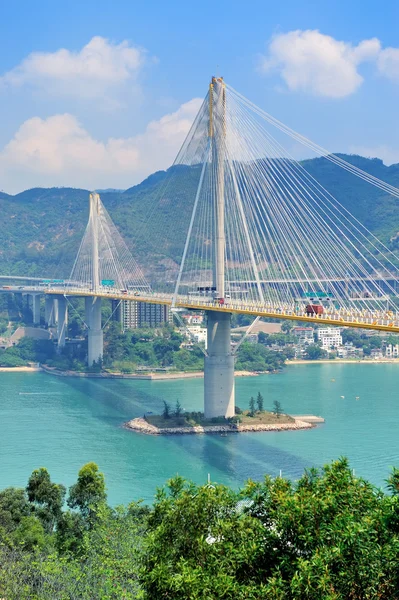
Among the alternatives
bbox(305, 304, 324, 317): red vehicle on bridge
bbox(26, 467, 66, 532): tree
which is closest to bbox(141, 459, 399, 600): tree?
bbox(26, 467, 66, 532): tree

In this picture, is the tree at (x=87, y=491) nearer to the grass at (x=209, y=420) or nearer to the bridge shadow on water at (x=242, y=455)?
the bridge shadow on water at (x=242, y=455)

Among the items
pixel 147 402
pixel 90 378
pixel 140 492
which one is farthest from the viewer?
pixel 90 378

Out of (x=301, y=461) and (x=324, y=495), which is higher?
(x=324, y=495)

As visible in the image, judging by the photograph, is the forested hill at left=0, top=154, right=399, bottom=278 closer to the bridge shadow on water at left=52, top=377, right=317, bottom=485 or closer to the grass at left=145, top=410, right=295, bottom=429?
the bridge shadow on water at left=52, top=377, right=317, bottom=485

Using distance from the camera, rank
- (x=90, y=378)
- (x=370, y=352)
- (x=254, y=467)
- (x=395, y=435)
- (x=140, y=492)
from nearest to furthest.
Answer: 1. (x=140, y=492)
2. (x=254, y=467)
3. (x=395, y=435)
4. (x=90, y=378)
5. (x=370, y=352)

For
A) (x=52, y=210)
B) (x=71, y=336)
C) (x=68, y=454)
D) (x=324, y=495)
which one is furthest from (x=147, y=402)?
(x=52, y=210)

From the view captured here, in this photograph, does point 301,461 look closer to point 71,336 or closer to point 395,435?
point 395,435

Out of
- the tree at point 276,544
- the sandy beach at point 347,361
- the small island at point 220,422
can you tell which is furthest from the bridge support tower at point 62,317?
the tree at point 276,544
